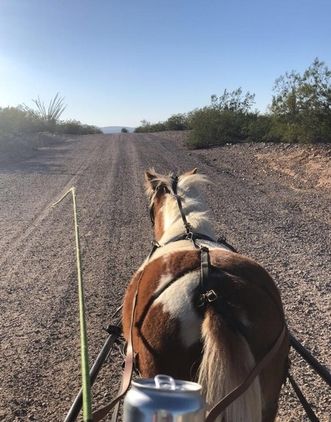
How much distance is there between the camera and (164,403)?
1.45m

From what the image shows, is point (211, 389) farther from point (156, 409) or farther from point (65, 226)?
point (65, 226)

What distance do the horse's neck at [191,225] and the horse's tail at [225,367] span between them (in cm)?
127

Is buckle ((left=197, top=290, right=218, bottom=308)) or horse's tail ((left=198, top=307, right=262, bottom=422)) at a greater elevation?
buckle ((left=197, top=290, right=218, bottom=308))

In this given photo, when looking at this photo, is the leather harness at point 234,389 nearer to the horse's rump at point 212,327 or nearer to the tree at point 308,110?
the horse's rump at point 212,327

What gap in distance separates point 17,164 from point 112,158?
13.0ft

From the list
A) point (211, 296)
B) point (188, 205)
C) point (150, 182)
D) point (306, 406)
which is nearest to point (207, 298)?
point (211, 296)

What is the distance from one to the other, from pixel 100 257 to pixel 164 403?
6.24 metres

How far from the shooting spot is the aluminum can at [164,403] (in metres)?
1.44

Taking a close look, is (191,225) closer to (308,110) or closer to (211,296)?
(211,296)

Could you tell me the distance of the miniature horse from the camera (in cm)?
210

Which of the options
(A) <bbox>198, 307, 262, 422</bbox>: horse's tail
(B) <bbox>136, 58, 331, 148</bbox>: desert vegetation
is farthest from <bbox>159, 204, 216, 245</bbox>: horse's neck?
(B) <bbox>136, 58, 331, 148</bbox>: desert vegetation

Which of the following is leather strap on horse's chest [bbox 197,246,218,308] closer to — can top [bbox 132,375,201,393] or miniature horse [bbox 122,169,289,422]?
miniature horse [bbox 122,169,289,422]

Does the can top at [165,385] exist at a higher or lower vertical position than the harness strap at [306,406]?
higher

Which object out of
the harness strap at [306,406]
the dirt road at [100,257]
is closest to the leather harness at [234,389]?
the harness strap at [306,406]
